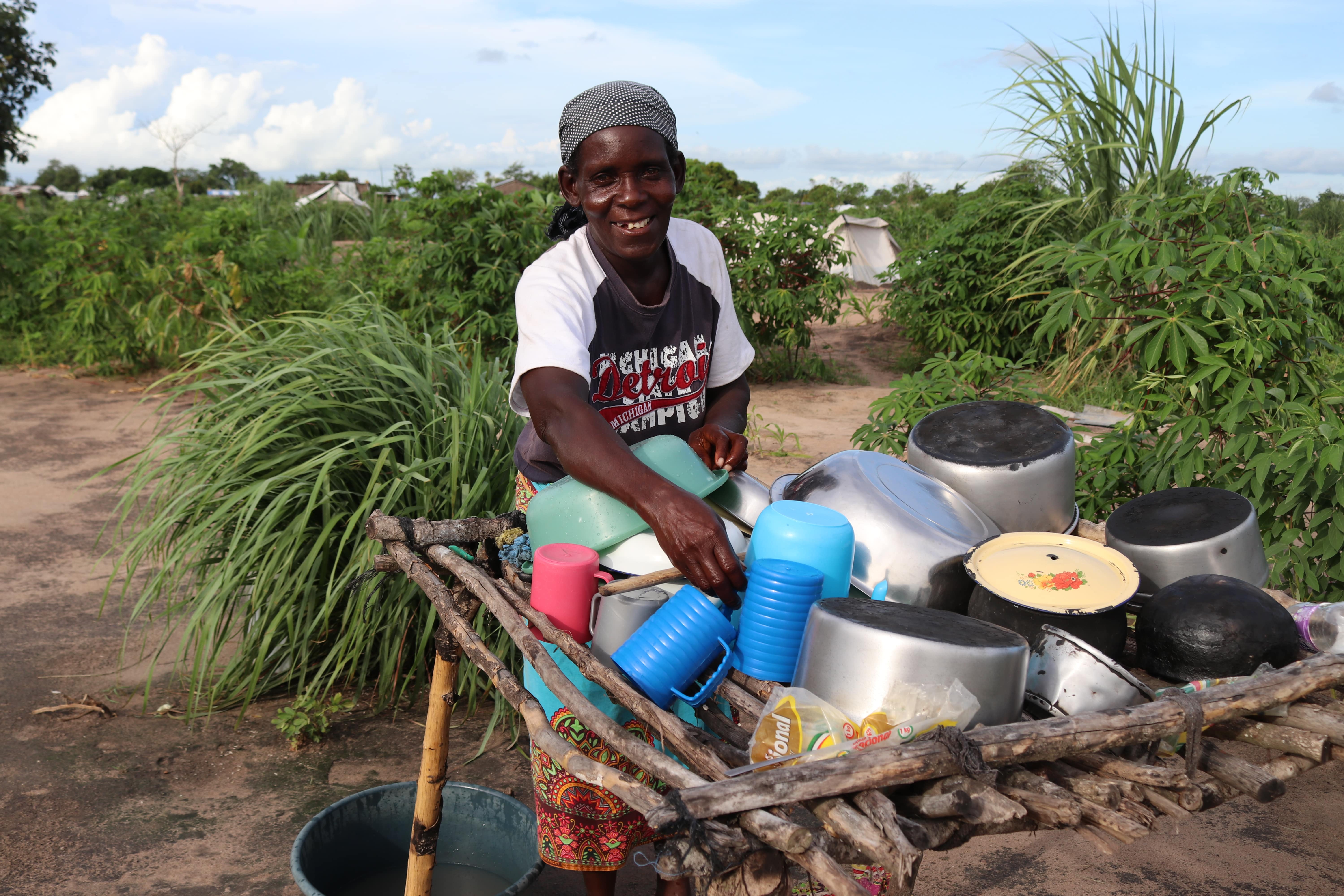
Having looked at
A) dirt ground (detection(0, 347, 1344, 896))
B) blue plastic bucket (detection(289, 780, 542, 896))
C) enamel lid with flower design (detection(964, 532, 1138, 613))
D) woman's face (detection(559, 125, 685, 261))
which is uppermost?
woman's face (detection(559, 125, 685, 261))

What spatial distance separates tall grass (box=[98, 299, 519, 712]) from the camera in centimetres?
292

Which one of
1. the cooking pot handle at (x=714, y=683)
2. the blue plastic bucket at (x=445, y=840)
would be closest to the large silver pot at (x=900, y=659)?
the cooking pot handle at (x=714, y=683)

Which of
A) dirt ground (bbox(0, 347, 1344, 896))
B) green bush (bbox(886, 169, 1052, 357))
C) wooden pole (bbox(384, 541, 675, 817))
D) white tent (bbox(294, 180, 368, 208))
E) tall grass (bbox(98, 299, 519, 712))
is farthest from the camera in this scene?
white tent (bbox(294, 180, 368, 208))

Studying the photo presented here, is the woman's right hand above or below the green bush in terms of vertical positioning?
below

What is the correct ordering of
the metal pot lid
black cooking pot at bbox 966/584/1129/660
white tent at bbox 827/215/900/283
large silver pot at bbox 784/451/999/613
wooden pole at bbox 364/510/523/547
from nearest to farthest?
black cooking pot at bbox 966/584/1129/660 < large silver pot at bbox 784/451/999/613 < the metal pot lid < wooden pole at bbox 364/510/523/547 < white tent at bbox 827/215/900/283

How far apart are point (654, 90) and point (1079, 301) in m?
1.80

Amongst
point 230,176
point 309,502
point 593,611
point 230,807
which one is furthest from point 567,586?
point 230,176

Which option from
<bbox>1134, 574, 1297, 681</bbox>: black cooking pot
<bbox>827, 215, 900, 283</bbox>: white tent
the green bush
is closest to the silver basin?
<bbox>1134, 574, 1297, 681</bbox>: black cooking pot

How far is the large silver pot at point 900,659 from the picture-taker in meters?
1.12

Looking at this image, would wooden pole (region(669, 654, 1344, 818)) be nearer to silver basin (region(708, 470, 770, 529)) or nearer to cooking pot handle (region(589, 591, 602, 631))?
cooking pot handle (region(589, 591, 602, 631))

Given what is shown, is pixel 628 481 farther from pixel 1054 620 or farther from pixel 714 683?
pixel 1054 620

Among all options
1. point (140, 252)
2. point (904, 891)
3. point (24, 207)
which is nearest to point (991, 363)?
point (904, 891)

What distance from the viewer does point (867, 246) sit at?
1412 centimetres

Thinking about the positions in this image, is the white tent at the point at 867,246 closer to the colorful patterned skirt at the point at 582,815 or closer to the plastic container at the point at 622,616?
the colorful patterned skirt at the point at 582,815
